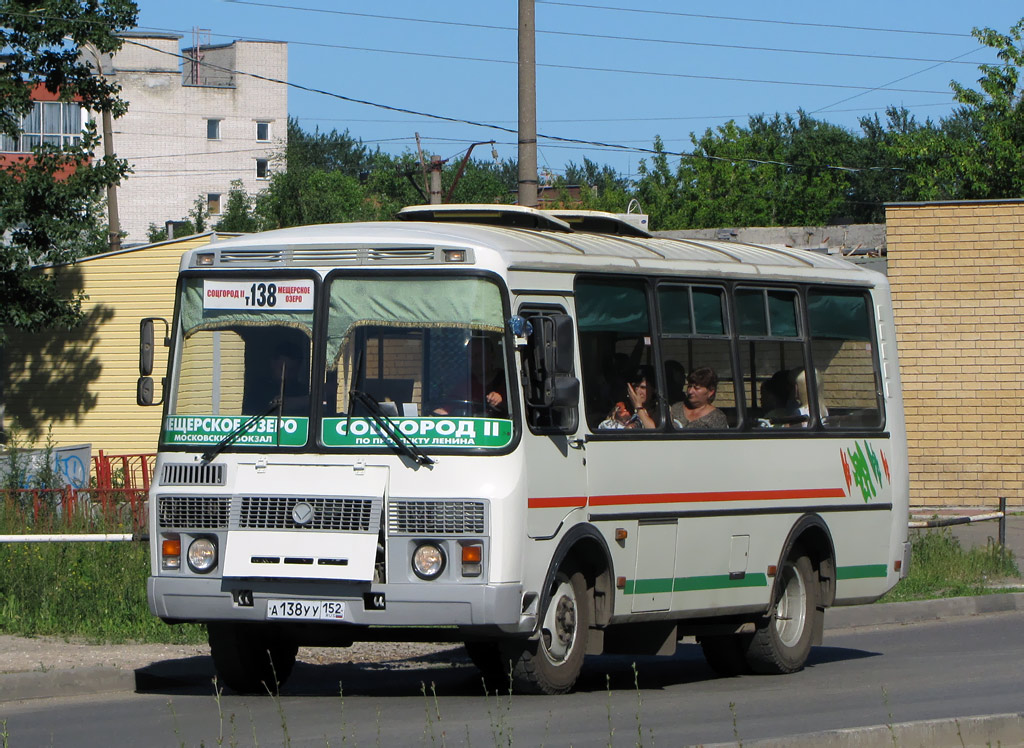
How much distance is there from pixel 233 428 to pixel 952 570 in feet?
33.1

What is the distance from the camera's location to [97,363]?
2948 centimetres

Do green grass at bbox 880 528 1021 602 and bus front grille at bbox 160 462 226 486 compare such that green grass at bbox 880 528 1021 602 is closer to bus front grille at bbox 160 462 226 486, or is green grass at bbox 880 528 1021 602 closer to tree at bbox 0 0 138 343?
bus front grille at bbox 160 462 226 486

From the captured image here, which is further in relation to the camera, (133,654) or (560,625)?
(133,654)

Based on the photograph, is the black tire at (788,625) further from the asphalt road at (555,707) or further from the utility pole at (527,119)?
the utility pole at (527,119)

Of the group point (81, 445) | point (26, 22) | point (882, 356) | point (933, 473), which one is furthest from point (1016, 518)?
point (26, 22)

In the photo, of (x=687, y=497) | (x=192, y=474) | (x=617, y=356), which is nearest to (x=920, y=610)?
(x=687, y=497)

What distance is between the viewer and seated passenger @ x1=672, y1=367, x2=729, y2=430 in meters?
10.8

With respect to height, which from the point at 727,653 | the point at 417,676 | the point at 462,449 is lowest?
the point at 417,676

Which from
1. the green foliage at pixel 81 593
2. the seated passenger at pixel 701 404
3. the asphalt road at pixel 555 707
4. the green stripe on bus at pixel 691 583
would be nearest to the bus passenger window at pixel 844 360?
the seated passenger at pixel 701 404

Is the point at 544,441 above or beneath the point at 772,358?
beneath

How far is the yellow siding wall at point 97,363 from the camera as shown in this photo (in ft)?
94.9

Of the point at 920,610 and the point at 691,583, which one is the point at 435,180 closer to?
the point at 920,610

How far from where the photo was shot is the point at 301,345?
948cm

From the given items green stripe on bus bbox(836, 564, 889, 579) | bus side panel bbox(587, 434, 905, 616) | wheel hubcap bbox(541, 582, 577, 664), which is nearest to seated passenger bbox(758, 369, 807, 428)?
bus side panel bbox(587, 434, 905, 616)
